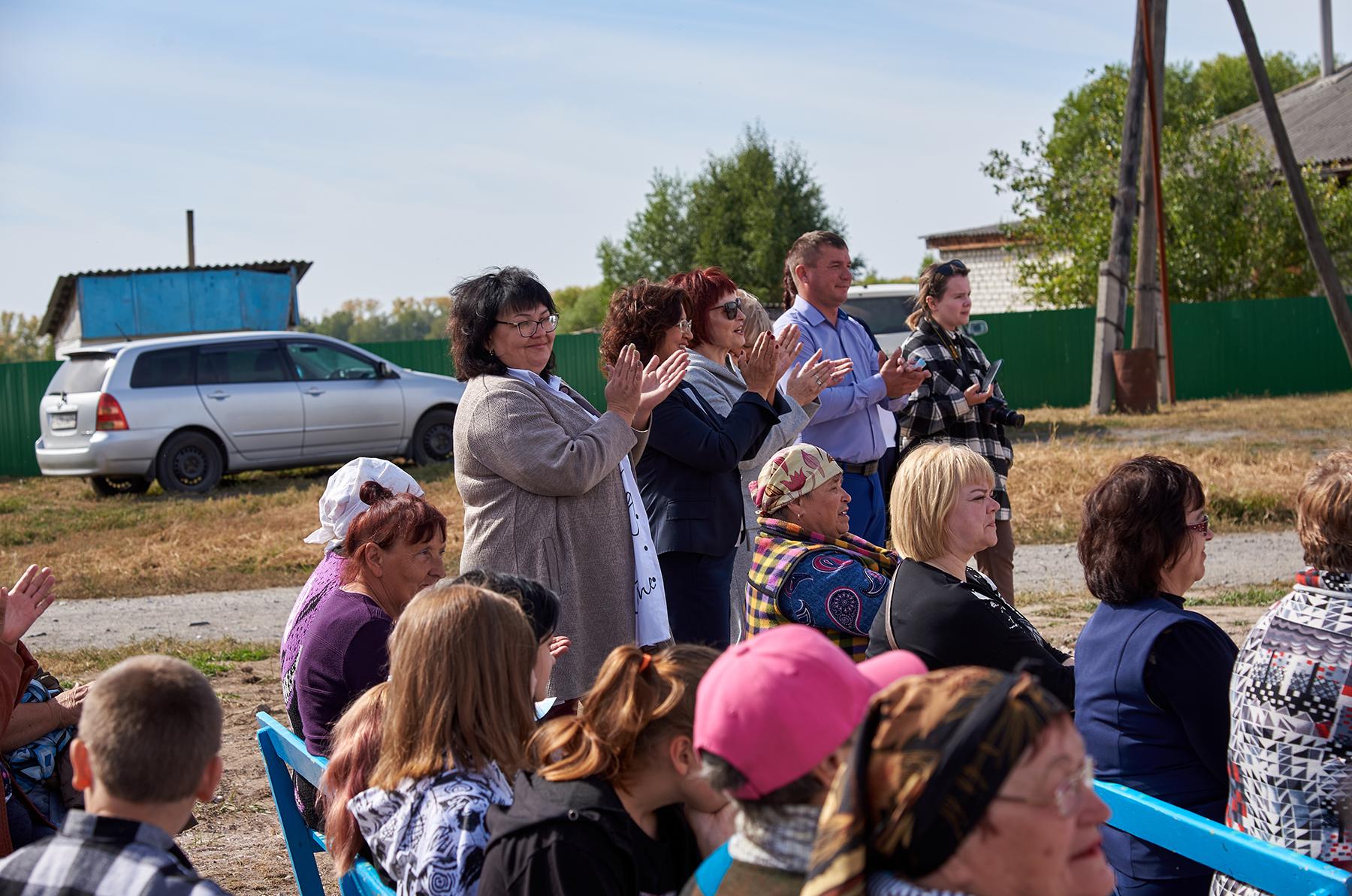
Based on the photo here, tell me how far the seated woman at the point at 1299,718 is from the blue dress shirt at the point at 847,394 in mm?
2888

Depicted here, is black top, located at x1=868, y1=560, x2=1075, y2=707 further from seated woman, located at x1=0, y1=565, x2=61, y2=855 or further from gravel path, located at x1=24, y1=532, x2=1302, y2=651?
gravel path, located at x1=24, y1=532, x2=1302, y2=651

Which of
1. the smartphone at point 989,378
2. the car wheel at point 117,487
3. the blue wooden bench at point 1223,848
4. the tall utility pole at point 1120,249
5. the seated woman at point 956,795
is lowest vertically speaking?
the car wheel at point 117,487

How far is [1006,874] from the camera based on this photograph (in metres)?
1.40

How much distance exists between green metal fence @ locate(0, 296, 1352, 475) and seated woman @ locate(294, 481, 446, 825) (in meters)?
17.0

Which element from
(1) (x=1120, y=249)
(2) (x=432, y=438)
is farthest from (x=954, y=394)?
(1) (x=1120, y=249)

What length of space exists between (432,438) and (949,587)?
12423mm

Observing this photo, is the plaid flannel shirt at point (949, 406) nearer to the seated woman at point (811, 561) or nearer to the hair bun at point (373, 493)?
the seated woman at point (811, 561)

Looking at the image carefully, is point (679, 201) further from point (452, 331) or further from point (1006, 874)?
point (1006, 874)

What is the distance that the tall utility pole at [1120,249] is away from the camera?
17.6 m

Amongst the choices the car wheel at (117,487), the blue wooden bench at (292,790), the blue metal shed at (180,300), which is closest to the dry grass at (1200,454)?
the blue wooden bench at (292,790)

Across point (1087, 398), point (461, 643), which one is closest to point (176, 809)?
point (461, 643)

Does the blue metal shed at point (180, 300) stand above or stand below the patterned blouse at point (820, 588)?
above

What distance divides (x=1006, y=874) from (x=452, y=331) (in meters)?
2.96

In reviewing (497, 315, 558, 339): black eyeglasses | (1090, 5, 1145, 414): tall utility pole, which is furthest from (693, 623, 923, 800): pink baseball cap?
(1090, 5, 1145, 414): tall utility pole
